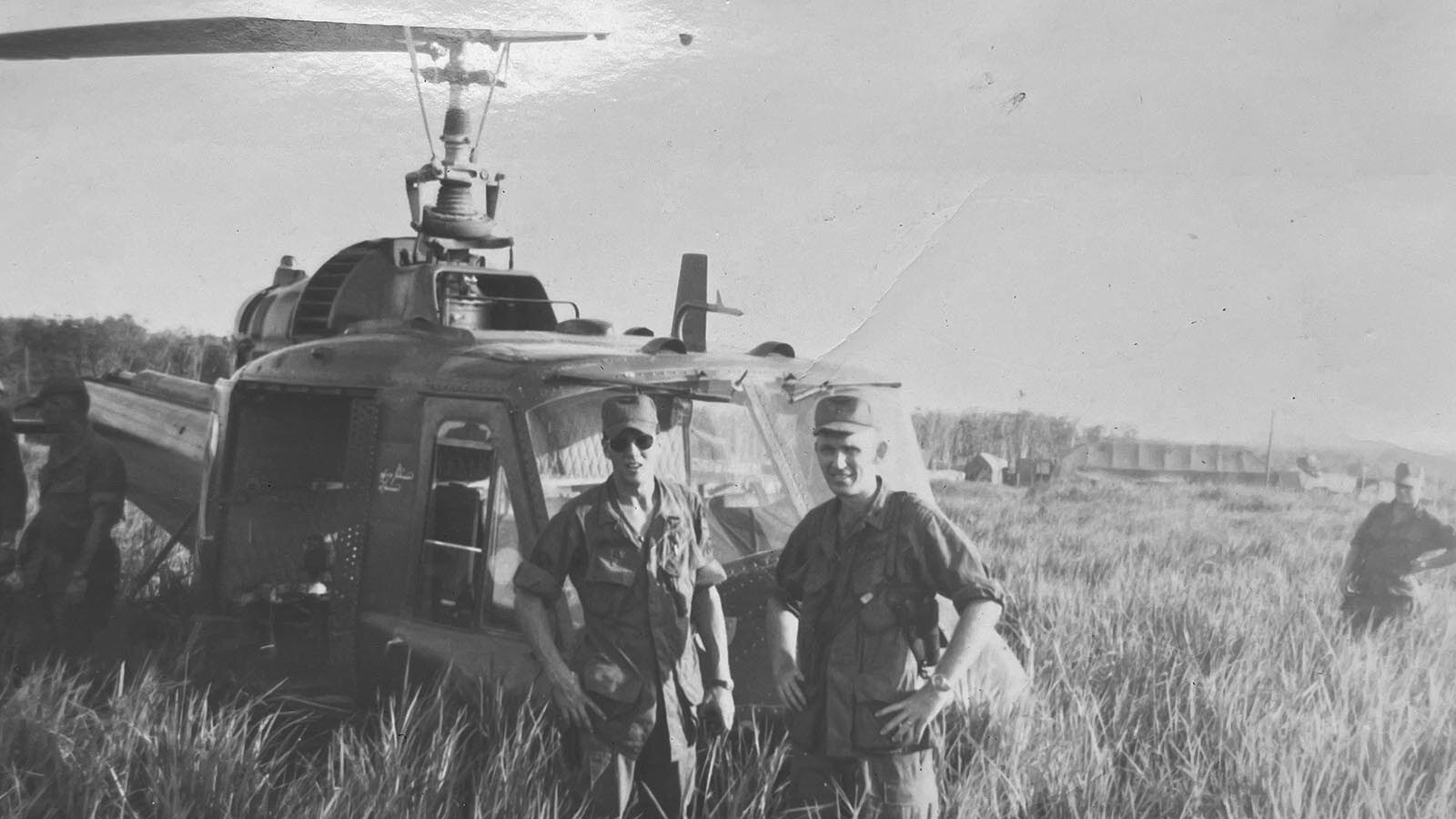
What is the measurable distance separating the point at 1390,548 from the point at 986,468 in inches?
432

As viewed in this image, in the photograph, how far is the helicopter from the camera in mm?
5039

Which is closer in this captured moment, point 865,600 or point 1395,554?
point 865,600

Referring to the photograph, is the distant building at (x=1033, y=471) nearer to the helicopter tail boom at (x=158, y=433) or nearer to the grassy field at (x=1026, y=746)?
the grassy field at (x=1026, y=746)

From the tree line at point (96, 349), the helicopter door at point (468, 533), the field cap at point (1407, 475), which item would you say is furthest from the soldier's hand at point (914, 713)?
the tree line at point (96, 349)

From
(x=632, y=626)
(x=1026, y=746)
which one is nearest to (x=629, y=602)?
(x=632, y=626)

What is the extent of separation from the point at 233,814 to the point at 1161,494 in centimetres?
1213

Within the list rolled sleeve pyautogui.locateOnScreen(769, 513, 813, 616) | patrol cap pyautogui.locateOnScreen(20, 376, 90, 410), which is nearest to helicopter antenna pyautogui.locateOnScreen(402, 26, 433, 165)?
rolled sleeve pyautogui.locateOnScreen(769, 513, 813, 616)

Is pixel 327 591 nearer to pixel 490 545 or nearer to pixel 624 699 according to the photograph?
pixel 490 545

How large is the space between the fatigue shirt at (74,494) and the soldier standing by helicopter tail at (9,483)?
0.15m

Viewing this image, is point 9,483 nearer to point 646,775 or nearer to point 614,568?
point 614,568

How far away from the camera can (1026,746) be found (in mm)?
4246

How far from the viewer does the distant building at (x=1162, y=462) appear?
1514cm

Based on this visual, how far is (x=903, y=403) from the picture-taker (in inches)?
247

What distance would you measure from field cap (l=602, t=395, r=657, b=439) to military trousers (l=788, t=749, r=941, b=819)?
3.50 ft
